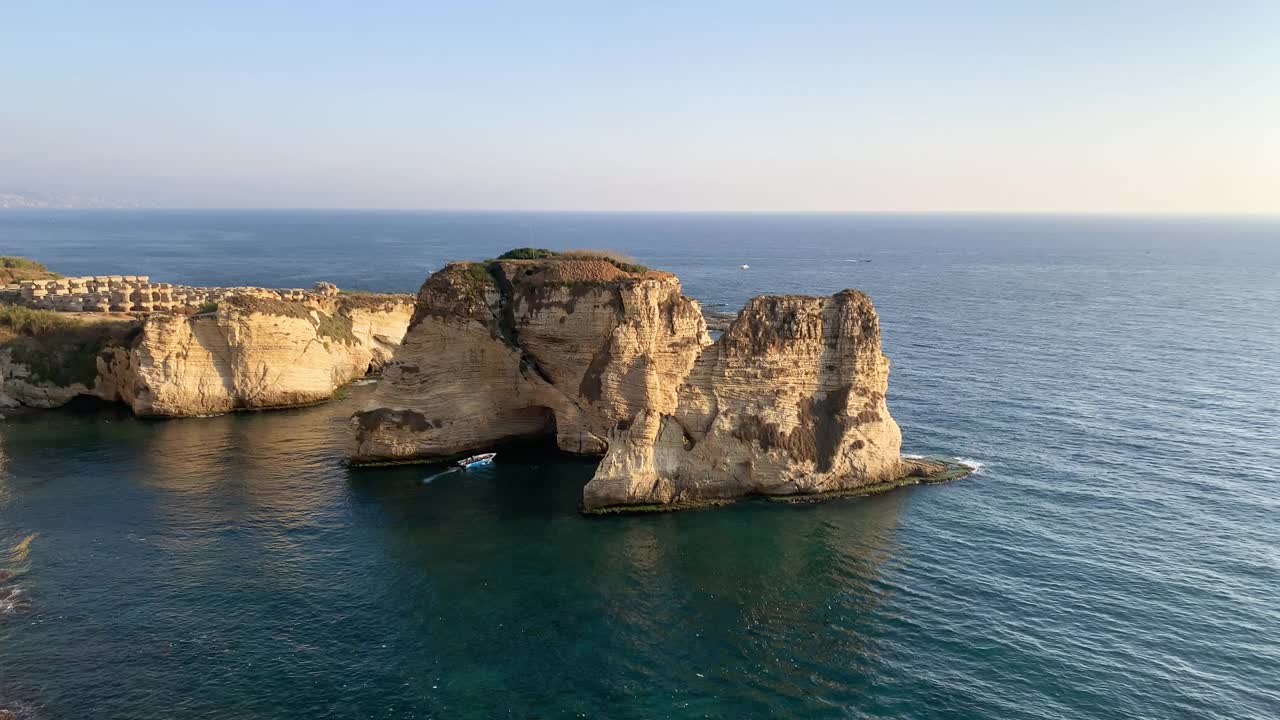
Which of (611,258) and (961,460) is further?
(611,258)

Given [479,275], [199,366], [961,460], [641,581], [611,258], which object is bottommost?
[641,581]

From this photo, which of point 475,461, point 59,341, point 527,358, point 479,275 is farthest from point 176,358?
point 527,358

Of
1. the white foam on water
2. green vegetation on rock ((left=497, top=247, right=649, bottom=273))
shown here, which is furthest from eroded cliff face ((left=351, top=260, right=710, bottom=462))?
the white foam on water

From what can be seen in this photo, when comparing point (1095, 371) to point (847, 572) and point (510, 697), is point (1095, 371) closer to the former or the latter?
point (847, 572)

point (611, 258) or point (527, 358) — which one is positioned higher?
point (611, 258)

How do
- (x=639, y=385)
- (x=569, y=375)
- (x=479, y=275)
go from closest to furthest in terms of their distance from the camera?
(x=639, y=385), (x=569, y=375), (x=479, y=275)

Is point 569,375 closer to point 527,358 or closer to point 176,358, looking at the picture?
point 527,358

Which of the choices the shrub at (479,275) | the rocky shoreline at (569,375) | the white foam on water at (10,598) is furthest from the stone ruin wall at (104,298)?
the white foam on water at (10,598)
